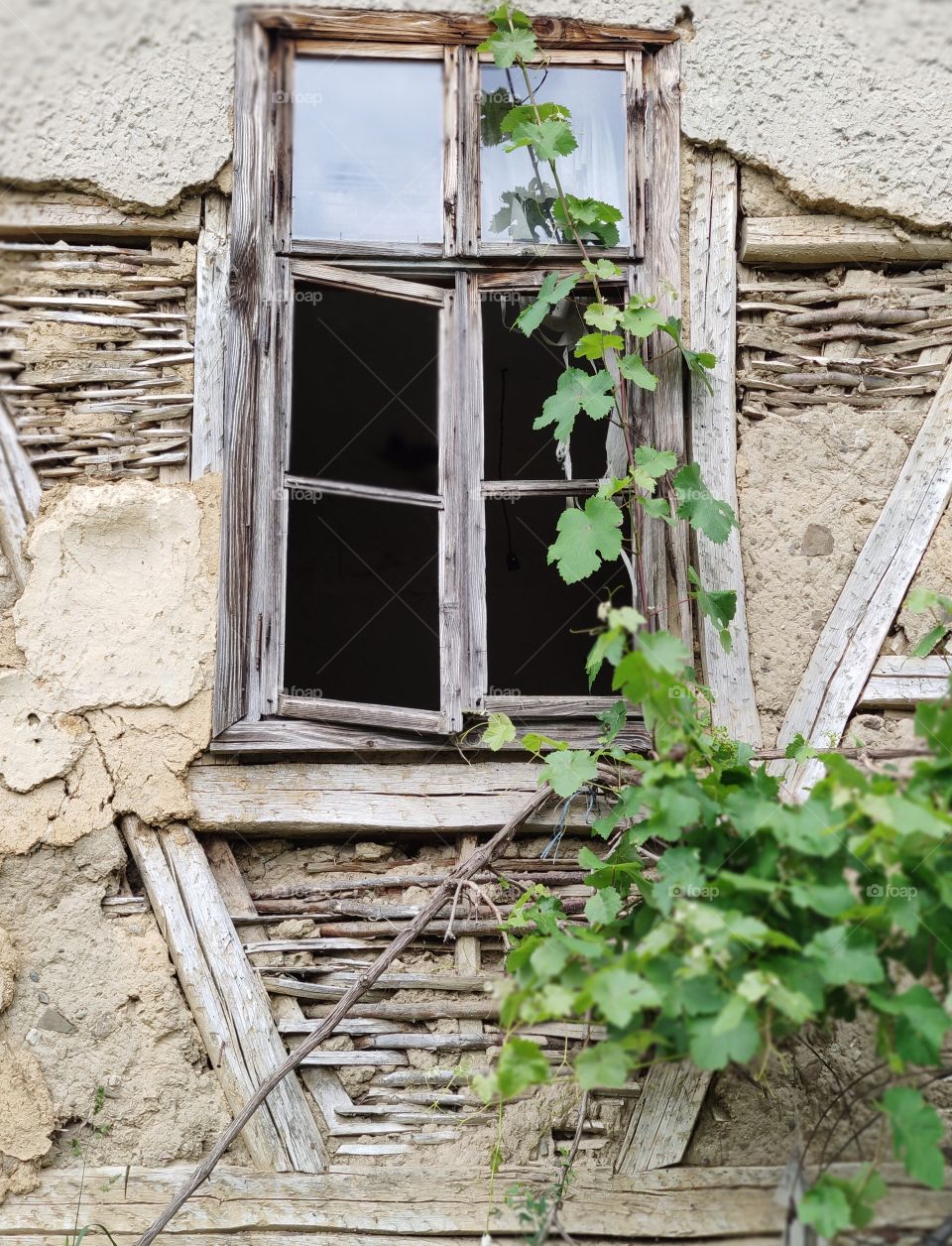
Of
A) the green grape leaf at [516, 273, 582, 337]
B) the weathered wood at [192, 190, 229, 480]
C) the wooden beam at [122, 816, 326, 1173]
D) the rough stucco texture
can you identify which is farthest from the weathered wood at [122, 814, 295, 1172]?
the rough stucco texture

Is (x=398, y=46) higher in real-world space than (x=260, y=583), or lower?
higher

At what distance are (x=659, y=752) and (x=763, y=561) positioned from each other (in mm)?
958

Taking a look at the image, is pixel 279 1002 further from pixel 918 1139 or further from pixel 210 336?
pixel 210 336

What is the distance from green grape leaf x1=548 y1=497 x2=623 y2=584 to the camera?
2.94 m

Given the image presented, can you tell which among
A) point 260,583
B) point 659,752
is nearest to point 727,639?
point 659,752

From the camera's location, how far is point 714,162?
11.0ft

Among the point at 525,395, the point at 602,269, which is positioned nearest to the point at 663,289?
the point at 602,269

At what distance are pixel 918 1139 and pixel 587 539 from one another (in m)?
1.50

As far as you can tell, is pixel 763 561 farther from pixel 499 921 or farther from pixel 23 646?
pixel 23 646

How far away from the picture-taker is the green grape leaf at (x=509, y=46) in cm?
318

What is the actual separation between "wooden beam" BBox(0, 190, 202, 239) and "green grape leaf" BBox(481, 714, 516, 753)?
62.6 inches

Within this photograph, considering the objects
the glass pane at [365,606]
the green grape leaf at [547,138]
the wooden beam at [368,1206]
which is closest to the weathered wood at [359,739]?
the wooden beam at [368,1206]

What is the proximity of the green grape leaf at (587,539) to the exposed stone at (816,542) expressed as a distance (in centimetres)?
58

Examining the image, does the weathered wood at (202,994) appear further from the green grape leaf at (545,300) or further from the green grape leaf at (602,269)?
the green grape leaf at (602,269)
